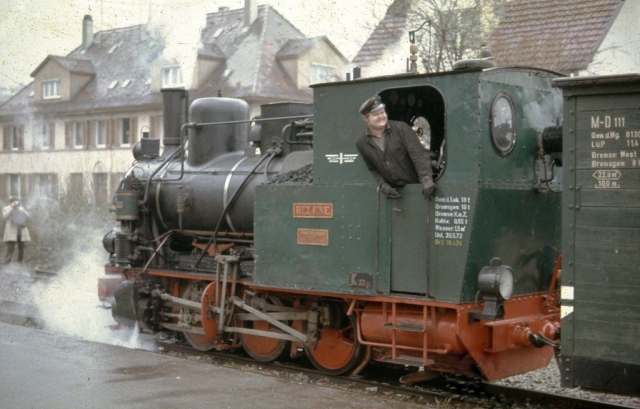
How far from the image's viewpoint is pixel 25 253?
22750 millimetres

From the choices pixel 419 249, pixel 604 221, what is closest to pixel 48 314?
pixel 419 249

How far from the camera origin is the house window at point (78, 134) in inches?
1038

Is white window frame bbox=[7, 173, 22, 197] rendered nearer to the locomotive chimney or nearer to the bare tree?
the bare tree

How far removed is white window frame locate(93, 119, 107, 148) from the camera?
2716cm

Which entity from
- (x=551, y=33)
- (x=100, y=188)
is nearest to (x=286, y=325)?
(x=551, y=33)

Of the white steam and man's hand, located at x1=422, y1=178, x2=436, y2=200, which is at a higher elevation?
man's hand, located at x1=422, y1=178, x2=436, y2=200

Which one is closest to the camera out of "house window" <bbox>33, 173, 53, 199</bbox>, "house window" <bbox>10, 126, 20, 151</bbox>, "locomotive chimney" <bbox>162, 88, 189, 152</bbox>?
"locomotive chimney" <bbox>162, 88, 189, 152</bbox>

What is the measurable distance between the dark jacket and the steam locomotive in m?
0.14

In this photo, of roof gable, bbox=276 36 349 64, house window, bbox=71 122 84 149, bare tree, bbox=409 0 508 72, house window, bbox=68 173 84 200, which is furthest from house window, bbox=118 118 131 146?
bare tree, bbox=409 0 508 72

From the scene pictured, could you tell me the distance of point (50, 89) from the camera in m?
25.7

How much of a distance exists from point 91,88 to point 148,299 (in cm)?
1604

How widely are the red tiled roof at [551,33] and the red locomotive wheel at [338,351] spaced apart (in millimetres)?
9228

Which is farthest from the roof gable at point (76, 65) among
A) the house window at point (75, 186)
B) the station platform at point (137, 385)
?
the station platform at point (137, 385)

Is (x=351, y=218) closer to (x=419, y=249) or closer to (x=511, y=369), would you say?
(x=419, y=249)
